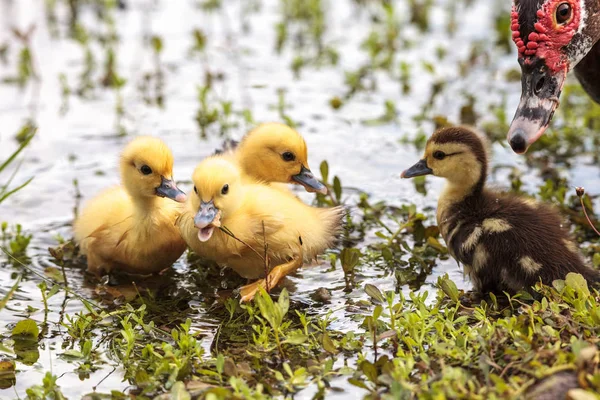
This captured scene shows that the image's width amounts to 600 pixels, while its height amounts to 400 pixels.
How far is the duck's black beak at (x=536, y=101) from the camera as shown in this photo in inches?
174

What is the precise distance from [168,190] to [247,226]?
480 millimetres

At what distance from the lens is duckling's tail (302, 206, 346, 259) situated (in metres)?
4.71

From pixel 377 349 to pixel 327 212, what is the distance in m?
1.20

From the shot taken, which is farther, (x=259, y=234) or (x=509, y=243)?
(x=259, y=234)

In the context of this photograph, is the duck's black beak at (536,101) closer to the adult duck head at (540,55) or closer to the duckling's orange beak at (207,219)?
the adult duck head at (540,55)

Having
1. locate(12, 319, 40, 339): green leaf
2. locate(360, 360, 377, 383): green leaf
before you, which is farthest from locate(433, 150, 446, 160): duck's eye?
locate(12, 319, 40, 339): green leaf

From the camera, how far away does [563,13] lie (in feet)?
14.9

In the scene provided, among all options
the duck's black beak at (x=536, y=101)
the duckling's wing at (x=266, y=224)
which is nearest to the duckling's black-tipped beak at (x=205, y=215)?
the duckling's wing at (x=266, y=224)

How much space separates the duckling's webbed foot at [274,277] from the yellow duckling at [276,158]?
514mm

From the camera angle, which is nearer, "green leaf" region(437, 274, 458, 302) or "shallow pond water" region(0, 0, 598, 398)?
"green leaf" region(437, 274, 458, 302)

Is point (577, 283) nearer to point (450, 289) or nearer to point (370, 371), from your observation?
point (450, 289)

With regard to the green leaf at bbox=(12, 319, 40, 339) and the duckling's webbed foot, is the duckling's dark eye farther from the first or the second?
the green leaf at bbox=(12, 319, 40, 339)

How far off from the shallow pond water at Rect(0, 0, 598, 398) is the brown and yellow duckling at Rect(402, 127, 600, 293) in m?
0.37

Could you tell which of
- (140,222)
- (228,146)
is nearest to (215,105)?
(228,146)
